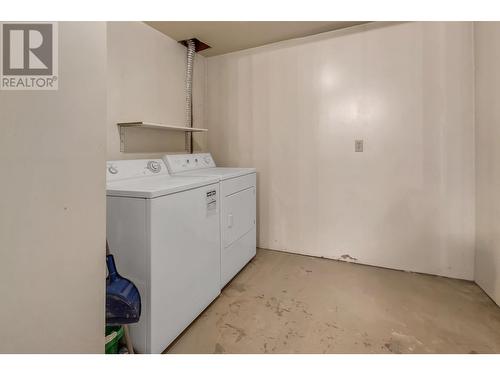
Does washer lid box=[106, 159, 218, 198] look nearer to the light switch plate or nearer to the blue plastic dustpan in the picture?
the blue plastic dustpan

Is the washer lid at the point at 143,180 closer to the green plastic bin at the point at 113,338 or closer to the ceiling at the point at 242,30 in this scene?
the green plastic bin at the point at 113,338

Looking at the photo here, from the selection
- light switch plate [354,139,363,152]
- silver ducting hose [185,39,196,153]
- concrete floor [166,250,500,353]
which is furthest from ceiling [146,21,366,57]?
concrete floor [166,250,500,353]

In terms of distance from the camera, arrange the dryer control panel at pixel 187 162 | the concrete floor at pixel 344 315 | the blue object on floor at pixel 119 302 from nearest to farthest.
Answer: the blue object on floor at pixel 119 302 < the concrete floor at pixel 344 315 < the dryer control panel at pixel 187 162

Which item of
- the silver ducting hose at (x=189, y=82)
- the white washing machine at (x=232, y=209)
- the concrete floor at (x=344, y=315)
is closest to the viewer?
the concrete floor at (x=344, y=315)

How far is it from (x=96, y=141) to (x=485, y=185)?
244cm

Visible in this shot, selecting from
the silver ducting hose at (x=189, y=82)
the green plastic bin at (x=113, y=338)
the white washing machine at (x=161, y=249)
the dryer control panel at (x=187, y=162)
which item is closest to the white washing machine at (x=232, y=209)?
the dryer control panel at (x=187, y=162)

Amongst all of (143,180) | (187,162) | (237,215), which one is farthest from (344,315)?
(187,162)

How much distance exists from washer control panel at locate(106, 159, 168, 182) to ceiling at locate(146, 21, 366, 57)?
4.02ft

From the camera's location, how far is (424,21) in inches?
81.0

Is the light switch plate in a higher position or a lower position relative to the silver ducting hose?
lower

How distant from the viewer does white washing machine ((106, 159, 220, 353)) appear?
121 centimetres

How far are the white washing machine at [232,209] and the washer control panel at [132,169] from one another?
98 millimetres

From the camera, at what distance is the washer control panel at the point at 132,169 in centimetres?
164

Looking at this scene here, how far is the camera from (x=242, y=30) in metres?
2.33
